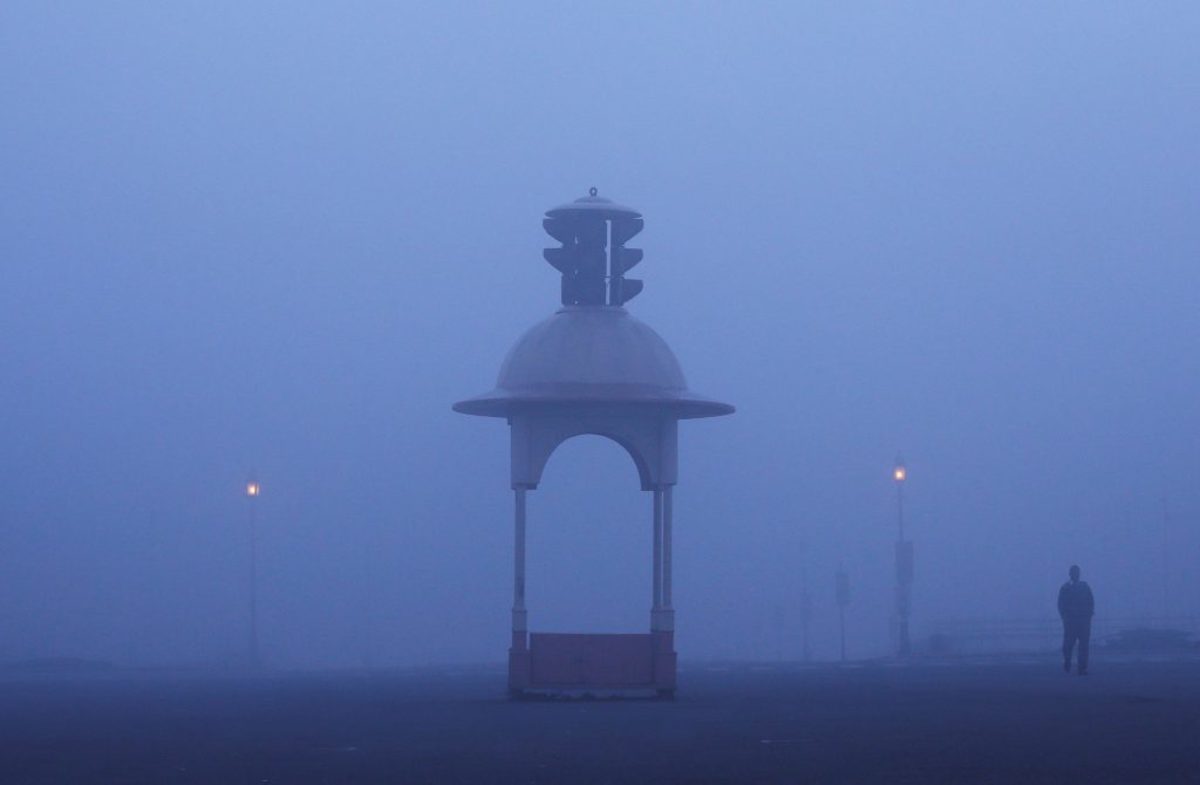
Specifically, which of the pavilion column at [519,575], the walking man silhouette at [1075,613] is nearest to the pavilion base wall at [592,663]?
the pavilion column at [519,575]

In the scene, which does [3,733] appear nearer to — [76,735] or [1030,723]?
[76,735]

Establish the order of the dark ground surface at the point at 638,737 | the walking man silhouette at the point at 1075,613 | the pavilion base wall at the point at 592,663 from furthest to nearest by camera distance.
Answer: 1. the walking man silhouette at the point at 1075,613
2. the pavilion base wall at the point at 592,663
3. the dark ground surface at the point at 638,737

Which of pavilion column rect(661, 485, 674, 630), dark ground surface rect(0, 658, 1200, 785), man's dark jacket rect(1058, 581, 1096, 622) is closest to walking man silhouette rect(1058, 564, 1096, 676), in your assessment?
man's dark jacket rect(1058, 581, 1096, 622)

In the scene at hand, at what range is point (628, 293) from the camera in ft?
85.2

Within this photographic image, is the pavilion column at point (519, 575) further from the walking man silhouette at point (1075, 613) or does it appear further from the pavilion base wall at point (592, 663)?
the walking man silhouette at point (1075, 613)

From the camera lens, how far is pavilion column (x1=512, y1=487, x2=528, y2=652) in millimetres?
24516

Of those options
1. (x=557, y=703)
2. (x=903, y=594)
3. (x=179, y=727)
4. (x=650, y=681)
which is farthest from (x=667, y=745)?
(x=903, y=594)

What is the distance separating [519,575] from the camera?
2467 centimetres

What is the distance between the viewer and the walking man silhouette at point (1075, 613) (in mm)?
28703

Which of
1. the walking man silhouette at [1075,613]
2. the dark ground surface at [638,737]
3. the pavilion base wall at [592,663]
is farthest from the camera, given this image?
the walking man silhouette at [1075,613]

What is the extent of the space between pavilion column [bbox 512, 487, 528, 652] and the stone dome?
1296 millimetres

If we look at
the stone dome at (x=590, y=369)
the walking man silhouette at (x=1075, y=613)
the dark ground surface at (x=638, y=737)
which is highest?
the stone dome at (x=590, y=369)

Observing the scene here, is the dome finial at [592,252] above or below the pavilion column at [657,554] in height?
above

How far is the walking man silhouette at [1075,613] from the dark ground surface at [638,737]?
3.39 m
